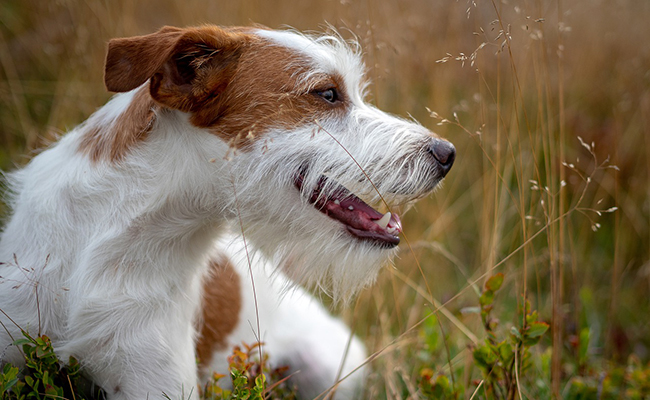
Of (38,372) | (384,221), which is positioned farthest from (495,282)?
(38,372)

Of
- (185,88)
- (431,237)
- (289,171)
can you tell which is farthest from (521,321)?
(431,237)

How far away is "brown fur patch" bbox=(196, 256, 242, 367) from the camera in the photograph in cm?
270

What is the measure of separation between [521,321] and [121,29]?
10.6ft

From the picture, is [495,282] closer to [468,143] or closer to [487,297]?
[487,297]

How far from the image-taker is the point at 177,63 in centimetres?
204

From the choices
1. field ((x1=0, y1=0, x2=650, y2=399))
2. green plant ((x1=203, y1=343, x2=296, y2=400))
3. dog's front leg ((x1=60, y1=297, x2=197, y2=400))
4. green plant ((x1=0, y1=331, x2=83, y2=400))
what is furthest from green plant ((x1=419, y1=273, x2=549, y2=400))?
green plant ((x1=0, y1=331, x2=83, y2=400))

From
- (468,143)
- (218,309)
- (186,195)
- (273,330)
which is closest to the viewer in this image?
(186,195)

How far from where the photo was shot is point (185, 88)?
6.80 feet

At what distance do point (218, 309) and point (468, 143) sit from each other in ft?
9.95

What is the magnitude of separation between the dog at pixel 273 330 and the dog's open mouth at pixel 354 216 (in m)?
0.51

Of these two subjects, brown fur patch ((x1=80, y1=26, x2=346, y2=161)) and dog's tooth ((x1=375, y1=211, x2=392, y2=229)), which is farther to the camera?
dog's tooth ((x1=375, y1=211, x2=392, y2=229))

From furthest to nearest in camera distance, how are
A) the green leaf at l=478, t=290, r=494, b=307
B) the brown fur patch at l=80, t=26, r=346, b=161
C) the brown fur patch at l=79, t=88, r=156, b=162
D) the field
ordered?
the field < the green leaf at l=478, t=290, r=494, b=307 < the brown fur patch at l=79, t=88, r=156, b=162 < the brown fur patch at l=80, t=26, r=346, b=161

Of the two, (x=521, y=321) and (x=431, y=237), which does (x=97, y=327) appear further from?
(x=431, y=237)

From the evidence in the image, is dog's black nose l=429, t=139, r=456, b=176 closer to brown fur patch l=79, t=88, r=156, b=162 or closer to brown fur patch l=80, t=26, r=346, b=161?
brown fur patch l=80, t=26, r=346, b=161
